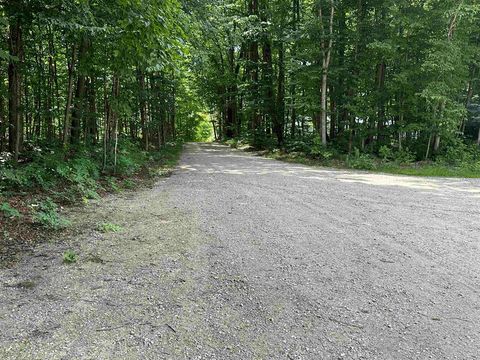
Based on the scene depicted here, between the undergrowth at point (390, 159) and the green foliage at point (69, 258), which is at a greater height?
the undergrowth at point (390, 159)

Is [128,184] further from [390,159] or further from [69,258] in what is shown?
[390,159]

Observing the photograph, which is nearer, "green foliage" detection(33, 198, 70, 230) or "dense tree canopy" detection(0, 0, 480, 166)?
"green foliage" detection(33, 198, 70, 230)

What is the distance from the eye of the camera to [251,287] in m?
3.35

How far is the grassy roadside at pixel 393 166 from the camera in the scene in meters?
12.0

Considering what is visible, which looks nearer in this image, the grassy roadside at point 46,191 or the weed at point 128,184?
the grassy roadside at point 46,191

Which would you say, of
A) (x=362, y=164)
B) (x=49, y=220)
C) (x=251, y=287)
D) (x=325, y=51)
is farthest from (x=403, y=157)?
(x=49, y=220)

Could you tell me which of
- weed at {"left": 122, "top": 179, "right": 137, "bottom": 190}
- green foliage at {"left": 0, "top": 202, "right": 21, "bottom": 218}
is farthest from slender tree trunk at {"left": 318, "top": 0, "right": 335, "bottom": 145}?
green foliage at {"left": 0, "top": 202, "right": 21, "bottom": 218}

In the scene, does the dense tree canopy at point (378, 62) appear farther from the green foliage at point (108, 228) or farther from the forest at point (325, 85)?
the green foliage at point (108, 228)

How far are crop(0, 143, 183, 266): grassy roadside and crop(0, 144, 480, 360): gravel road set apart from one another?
373 millimetres

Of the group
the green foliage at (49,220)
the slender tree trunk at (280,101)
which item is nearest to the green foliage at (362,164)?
the slender tree trunk at (280,101)

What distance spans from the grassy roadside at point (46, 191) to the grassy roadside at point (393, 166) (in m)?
7.32

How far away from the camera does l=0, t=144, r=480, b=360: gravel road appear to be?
8.15ft

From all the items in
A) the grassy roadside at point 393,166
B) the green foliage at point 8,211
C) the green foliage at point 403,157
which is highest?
the green foliage at point 403,157

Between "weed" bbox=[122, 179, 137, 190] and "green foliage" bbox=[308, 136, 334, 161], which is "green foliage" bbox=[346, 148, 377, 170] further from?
"weed" bbox=[122, 179, 137, 190]
